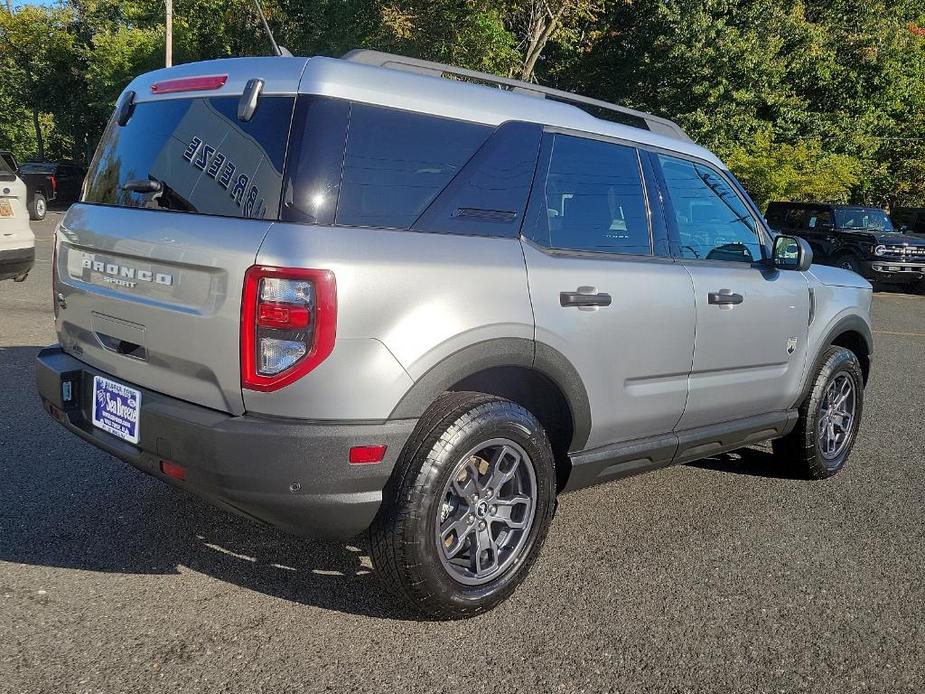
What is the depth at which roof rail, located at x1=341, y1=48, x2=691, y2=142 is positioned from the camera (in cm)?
291

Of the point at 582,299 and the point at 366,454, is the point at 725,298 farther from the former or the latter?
the point at 366,454

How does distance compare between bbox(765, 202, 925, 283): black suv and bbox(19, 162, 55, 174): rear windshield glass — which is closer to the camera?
bbox(765, 202, 925, 283): black suv

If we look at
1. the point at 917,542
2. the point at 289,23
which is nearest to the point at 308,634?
the point at 917,542

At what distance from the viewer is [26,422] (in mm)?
4836

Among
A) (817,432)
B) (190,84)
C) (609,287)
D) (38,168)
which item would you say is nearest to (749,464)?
(817,432)

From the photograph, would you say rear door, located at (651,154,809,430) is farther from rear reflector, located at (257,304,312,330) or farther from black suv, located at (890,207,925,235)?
black suv, located at (890,207,925,235)

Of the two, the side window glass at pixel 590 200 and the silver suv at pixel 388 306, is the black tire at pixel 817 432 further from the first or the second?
the side window glass at pixel 590 200

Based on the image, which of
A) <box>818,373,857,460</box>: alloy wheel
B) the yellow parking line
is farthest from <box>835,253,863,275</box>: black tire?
<box>818,373,857,460</box>: alloy wheel

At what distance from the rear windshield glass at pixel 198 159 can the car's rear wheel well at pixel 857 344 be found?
3.69 meters

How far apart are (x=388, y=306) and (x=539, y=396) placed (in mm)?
947

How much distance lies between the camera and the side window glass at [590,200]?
3145 millimetres

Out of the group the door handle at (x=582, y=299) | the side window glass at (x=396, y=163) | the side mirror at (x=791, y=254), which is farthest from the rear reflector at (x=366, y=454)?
the side mirror at (x=791, y=254)

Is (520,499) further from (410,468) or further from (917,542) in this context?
(917,542)

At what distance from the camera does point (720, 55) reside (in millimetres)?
20500
